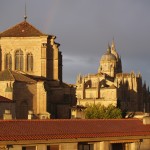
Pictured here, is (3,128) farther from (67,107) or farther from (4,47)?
(4,47)

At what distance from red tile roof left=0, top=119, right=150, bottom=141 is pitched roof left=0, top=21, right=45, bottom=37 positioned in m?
50.8

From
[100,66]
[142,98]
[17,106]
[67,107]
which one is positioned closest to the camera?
[17,106]

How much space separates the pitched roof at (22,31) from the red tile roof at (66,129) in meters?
50.8

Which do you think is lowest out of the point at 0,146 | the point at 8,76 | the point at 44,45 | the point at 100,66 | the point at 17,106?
the point at 0,146

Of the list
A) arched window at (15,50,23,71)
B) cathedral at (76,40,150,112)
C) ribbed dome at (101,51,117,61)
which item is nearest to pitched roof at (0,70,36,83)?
arched window at (15,50,23,71)

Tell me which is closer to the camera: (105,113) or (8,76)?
(8,76)

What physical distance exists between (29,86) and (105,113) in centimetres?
1487

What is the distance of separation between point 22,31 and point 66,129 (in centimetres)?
5485

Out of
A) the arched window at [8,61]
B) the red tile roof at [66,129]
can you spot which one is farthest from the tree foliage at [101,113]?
the red tile roof at [66,129]

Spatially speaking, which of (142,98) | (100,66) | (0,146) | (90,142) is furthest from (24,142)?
(100,66)

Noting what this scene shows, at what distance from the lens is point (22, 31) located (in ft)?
246

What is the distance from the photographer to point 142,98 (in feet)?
431

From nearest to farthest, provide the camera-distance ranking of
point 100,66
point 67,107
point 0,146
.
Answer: point 0,146
point 67,107
point 100,66

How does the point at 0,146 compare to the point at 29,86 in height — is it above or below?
below
